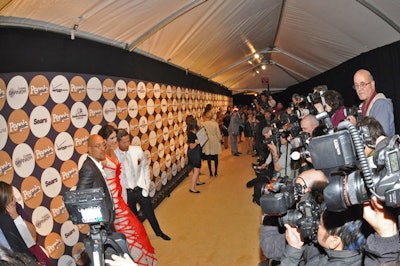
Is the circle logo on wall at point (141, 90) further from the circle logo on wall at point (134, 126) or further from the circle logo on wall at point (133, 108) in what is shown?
the circle logo on wall at point (134, 126)

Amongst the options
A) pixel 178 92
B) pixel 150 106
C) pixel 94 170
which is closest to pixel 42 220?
pixel 94 170

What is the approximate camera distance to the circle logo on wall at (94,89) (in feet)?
11.4

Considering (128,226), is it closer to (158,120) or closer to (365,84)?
(365,84)

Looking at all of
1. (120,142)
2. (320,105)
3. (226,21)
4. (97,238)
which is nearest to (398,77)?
(320,105)

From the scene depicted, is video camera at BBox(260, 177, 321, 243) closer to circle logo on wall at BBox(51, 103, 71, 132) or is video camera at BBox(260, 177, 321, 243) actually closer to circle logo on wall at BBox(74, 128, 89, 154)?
circle logo on wall at BBox(51, 103, 71, 132)

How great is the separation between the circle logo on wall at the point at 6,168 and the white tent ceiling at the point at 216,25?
0.93m

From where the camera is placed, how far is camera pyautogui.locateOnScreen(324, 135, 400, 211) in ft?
3.14

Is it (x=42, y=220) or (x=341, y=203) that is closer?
(x=341, y=203)

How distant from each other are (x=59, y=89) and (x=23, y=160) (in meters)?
0.76

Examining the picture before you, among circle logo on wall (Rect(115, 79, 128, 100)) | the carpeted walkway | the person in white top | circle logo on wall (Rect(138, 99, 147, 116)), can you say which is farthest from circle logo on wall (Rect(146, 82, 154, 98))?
the carpeted walkway

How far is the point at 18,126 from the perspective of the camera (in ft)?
8.05

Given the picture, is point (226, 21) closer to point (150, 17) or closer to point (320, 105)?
point (150, 17)

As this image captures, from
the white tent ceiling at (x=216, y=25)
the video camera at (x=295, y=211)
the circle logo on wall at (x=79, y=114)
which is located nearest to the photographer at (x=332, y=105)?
the white tent ceiling at (x=216, y=25)

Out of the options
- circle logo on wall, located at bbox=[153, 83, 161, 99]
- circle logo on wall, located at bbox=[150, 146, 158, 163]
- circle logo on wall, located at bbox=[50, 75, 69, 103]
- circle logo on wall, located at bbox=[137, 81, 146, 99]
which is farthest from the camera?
circle logo on wall, located at bbox=[153, 83, 161, 99]
